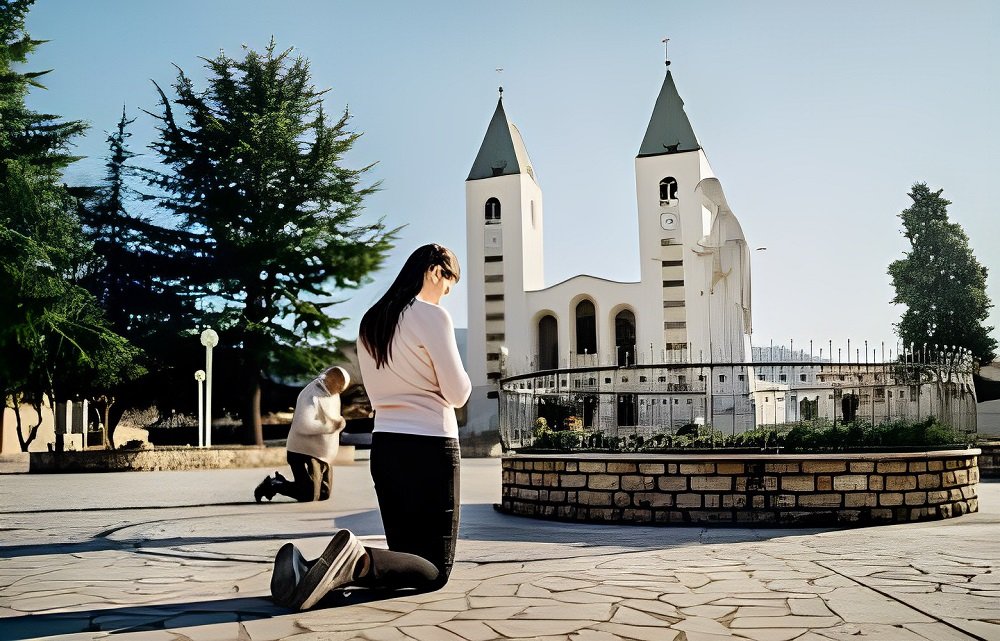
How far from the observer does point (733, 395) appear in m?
8.26

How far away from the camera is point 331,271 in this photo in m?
30.1

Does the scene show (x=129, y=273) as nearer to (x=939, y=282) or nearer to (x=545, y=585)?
(x=545, y=585)

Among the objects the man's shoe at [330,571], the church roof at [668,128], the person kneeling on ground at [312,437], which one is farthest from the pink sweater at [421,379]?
the church roof at [668,128]

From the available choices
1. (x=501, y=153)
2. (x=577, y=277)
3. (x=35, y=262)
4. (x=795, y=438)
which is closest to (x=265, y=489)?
(x=795, y=438)

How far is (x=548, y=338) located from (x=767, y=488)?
4614cm

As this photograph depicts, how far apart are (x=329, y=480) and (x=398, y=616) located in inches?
278

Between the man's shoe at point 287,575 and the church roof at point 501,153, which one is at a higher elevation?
the church roof at point 501,153

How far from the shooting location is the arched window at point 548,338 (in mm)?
53000

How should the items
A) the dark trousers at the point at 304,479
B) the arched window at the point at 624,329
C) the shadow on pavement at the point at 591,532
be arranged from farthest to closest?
1. the arched window at the point at 624,329
2. the dark trousers at the point at 304,479
3. the shadow on pavement at the point at 591,532

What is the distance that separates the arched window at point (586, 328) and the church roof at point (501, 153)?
8.82 m

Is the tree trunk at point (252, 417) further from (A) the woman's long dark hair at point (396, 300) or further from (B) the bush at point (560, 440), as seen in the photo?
(A) the woman's long dark hair at point (396, 300)

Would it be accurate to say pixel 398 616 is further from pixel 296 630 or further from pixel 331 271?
pixel 331 271

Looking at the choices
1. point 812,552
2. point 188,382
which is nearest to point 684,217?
point 188,382

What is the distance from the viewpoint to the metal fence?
7984 millimetres
